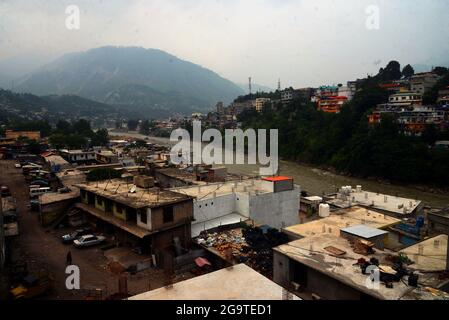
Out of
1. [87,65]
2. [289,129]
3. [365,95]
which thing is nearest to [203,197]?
[365,95]

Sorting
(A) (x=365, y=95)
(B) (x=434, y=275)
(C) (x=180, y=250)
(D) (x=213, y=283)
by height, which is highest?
(A) (x=365, y=95)

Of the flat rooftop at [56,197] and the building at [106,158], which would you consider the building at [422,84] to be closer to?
the building at [106,158]

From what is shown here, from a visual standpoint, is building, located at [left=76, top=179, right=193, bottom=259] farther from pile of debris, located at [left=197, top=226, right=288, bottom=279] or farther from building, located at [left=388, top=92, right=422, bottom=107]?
building, located at [left=388, top=92, right=422, bottom=107]

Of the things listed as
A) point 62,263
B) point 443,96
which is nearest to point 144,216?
point 62,263

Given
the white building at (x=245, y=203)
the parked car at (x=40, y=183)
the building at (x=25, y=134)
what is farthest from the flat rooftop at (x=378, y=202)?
the building at (x=25, y=134)
